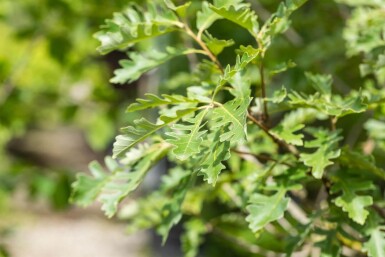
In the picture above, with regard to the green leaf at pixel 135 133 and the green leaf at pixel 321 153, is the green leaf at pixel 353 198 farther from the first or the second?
the green leaf at pixel 135 133

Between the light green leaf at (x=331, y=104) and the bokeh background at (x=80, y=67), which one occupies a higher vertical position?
the light green leaf at (x=331, y=104)

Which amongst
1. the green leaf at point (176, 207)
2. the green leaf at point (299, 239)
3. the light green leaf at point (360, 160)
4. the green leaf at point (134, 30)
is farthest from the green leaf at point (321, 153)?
the green leaf at point (134, 30)

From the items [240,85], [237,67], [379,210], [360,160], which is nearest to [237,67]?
[237,67]

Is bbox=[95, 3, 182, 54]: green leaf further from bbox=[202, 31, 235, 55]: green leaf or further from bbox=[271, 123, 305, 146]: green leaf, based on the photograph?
bbox=[271, 123, 305, 146]: green leaf

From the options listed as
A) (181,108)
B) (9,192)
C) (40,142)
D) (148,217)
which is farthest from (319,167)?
(40,142)

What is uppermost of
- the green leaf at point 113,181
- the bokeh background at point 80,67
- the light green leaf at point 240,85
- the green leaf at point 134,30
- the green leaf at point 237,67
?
the green leaf at point 134,30

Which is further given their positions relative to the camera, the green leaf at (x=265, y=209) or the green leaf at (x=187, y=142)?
the green leaf at (x=265, y=209)

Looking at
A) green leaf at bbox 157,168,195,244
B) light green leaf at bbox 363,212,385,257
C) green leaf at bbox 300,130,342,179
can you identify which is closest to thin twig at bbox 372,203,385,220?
light green leaf at bbox 363,212,385,257
